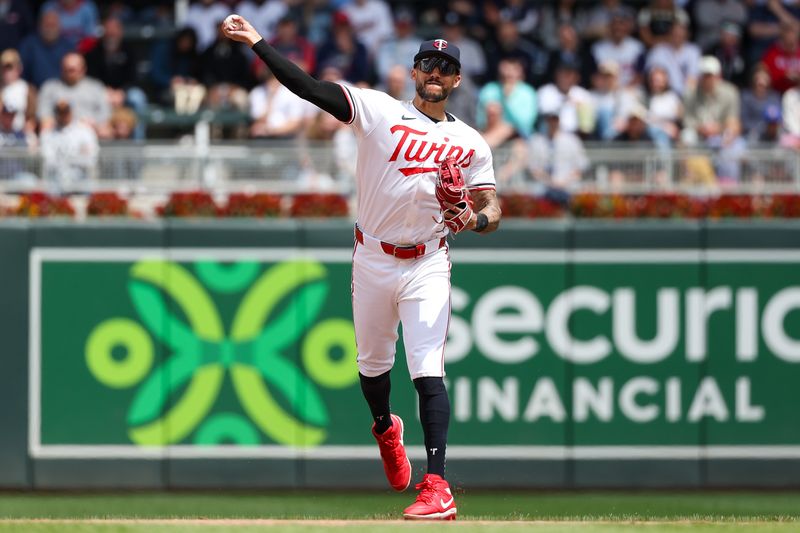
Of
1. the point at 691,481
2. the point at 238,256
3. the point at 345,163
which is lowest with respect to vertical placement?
the point at 691,481

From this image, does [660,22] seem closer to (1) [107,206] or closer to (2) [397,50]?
(2) [397,50]

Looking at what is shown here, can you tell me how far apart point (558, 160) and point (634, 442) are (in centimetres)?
230

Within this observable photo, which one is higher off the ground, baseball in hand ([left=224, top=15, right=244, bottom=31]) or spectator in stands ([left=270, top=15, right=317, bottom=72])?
spectator in stands ([left=270, top=15, right=317, bottom=72])

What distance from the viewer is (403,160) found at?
618 cm

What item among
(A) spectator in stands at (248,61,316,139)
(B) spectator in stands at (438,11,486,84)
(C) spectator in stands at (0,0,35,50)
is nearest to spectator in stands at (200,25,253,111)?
(A) spectator in stands at (248,61,316,139)

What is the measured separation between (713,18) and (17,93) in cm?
699

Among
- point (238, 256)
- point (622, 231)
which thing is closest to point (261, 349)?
point (238, 256)

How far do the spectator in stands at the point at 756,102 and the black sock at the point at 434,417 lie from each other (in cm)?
704

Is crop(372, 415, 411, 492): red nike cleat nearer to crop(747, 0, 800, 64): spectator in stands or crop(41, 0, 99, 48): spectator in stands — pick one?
crop(41, 0, 99, 48): spectator in stands

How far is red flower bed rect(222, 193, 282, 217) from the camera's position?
30.1 ft

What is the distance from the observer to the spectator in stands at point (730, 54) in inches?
530

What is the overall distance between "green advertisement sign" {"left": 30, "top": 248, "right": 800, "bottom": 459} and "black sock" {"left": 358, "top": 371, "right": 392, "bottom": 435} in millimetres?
1929

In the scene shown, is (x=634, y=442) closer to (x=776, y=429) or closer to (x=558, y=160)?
(x=776, y=429)

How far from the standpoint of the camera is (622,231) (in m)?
9.07
